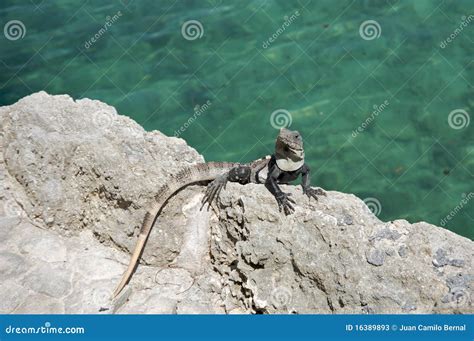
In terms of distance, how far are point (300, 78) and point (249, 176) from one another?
3.69m

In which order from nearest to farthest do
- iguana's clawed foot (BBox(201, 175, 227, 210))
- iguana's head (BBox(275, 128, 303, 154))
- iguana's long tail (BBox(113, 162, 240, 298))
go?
iguana's long tail (BBox(113, 162, 240, 298))
iguana's clawed foot (BBox(201, 175, 227, 210))
iguana's head (BBox(275, 128, 303, 154))

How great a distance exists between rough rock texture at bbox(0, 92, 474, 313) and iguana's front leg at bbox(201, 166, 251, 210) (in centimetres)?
12

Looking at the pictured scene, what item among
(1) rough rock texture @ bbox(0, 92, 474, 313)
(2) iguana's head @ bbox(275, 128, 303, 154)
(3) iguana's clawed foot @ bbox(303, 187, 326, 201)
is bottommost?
(1) rough rock texture @ bbox(0, 92, 474, 313)

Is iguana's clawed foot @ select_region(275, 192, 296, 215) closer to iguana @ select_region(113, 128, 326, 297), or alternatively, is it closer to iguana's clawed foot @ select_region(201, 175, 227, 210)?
iguana @ select_region(113, 128, 326, 297)

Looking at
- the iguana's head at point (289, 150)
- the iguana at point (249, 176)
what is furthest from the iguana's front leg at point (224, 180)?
the iguana's head at point (289, 150)

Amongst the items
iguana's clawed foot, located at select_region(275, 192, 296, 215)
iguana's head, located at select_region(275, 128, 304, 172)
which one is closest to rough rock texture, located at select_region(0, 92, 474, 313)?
iguana's clawed foot, located at select_region(275, 192, 296, 215)

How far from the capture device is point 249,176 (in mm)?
5922

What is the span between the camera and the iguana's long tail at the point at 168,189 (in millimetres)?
4869

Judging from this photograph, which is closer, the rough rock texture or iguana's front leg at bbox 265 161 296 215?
the rough rock texture

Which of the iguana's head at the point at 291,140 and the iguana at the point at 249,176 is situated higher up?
the iguana's head at the point at 291,140

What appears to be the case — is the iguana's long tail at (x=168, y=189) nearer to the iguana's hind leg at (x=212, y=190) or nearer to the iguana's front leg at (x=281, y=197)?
the iguana's hind leg at (x=212, y=190)

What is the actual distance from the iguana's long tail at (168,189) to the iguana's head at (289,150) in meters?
0.54

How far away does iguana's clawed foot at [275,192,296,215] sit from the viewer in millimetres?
4754

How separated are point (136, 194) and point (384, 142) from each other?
4.31m
